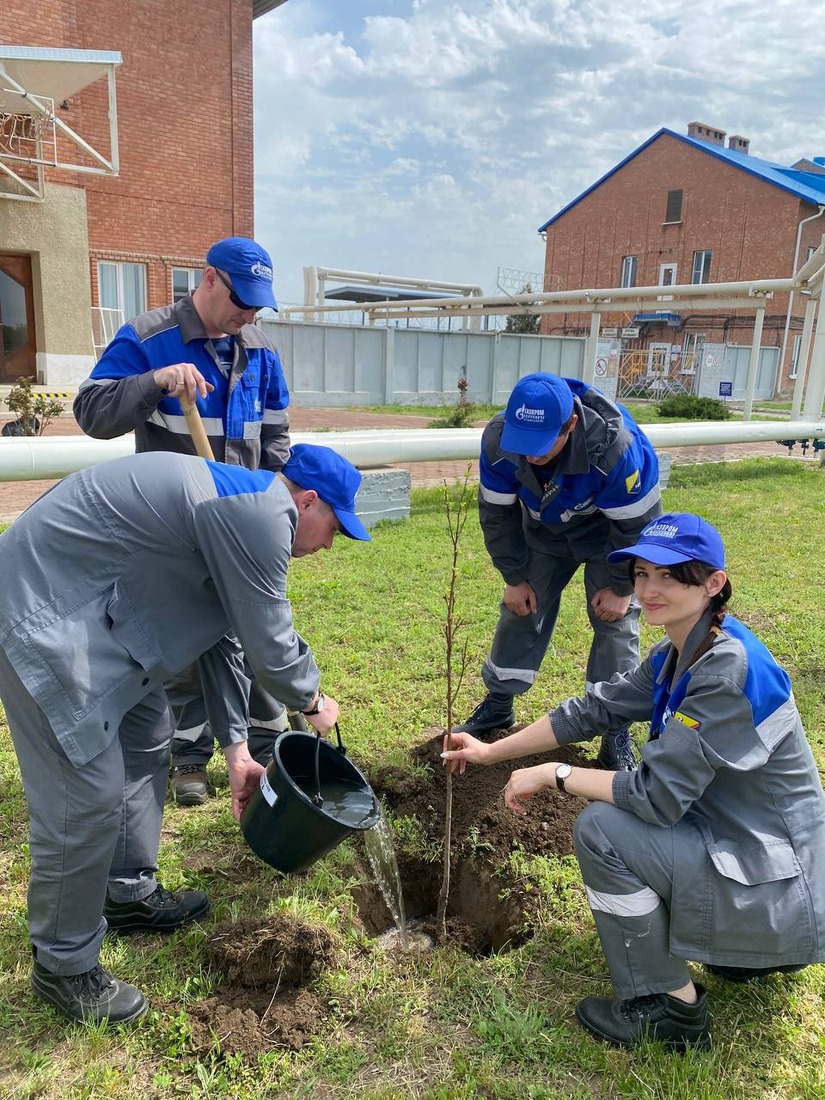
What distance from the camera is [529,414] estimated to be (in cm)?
299

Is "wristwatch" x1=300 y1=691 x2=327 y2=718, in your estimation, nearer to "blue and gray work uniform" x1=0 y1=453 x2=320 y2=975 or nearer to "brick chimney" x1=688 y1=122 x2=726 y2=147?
"blue and gray work uniform" x1=0 y1=453 x2=320 y2=975

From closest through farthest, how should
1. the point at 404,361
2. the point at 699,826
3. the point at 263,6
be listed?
the point at 699,826 → the point at 263,6 → the point at 404,361

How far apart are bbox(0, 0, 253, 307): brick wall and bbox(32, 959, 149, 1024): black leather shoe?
1607 centimetres

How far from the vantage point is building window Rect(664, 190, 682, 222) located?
35062 millimetres

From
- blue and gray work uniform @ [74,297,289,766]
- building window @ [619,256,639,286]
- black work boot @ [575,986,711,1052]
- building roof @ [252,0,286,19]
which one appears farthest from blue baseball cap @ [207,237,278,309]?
building window @ [619,256,639,286]

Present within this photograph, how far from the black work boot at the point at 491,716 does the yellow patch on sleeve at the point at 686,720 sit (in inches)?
70.7

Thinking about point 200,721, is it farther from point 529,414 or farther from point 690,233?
point 690,233

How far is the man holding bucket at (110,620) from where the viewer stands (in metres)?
1.98

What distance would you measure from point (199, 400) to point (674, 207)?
3699 centimetres

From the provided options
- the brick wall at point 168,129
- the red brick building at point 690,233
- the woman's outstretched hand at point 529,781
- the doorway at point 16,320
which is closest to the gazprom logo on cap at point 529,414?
the woman's outstretched hand at point 529,781

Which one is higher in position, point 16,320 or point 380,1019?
point 16,320

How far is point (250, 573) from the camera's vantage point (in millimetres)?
2033

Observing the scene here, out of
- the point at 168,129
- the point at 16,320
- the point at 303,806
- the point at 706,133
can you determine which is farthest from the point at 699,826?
the point at 706,133

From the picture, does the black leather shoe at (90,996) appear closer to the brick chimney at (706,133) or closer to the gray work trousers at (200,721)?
the gray work trousers at (200,721)
